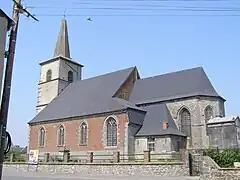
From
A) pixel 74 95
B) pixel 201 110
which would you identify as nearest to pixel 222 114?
pixel 201 110

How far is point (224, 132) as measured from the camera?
1064 inches

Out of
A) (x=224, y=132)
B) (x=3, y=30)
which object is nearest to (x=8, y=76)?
(x=3, y=30)

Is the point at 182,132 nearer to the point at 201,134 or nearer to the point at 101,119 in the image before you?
the point at 201,134

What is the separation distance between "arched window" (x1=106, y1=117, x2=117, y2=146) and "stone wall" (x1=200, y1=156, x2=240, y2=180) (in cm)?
1432

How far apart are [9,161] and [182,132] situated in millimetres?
18062

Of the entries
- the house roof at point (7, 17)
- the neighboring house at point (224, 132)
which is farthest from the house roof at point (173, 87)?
the house roof at point (7, 17)

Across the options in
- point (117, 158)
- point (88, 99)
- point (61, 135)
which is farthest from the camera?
point (88, 99)

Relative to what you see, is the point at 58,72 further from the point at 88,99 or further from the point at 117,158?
the point at 117,158

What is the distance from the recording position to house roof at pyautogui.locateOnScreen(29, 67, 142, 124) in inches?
1271

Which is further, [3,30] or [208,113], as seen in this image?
[208,113]

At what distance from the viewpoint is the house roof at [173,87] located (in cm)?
3038

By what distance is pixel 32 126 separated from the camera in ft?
126

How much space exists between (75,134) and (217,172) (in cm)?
2012

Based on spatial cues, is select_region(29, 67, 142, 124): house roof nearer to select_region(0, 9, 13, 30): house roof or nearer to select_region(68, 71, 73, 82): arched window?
select_region(68, 71, 73, 82): arched window
